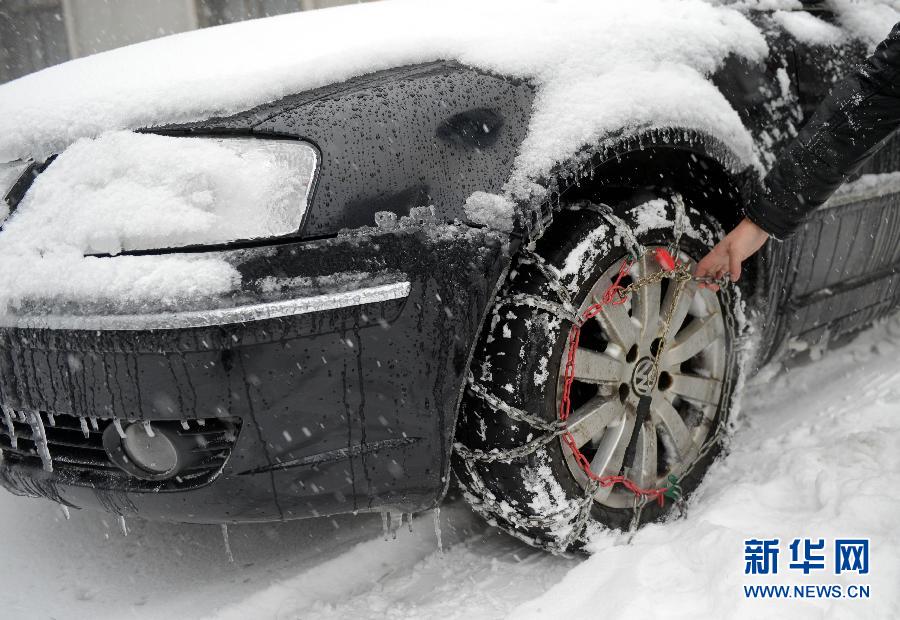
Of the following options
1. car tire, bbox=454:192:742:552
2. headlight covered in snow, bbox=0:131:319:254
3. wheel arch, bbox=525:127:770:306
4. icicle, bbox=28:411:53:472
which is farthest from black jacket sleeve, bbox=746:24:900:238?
icicle, bbox=28:411:53:472

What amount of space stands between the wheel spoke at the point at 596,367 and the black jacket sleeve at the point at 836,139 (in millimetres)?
492

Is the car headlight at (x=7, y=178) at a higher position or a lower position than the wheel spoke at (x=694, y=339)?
higher

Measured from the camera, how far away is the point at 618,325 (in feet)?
6.45

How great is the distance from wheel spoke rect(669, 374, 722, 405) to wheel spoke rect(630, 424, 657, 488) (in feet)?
0.48

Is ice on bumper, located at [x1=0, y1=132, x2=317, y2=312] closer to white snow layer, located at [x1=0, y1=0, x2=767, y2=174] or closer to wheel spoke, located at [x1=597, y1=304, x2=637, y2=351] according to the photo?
white snow layer, located at [x1=0, y1=0, x2=767, y2=174]

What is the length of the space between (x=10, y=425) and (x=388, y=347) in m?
0.87

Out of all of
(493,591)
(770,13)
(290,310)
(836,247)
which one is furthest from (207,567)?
(770,13)

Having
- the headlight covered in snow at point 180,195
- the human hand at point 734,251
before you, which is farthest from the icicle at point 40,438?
the human hand at point 734,251

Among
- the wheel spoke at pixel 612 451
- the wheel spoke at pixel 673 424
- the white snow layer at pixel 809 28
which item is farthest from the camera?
the white snow layer at pixel 809 28

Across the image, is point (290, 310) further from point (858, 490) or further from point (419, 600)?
point (858, 490)

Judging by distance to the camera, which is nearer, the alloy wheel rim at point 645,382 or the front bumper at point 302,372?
the front bumper at point 302,372

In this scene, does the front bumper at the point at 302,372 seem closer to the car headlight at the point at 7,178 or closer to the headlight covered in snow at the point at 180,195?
the headlight covered in snow at the point at 180,195

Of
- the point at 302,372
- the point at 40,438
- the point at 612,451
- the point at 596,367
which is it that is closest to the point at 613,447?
the point at 612,451

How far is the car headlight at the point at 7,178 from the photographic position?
1736 millimetres
